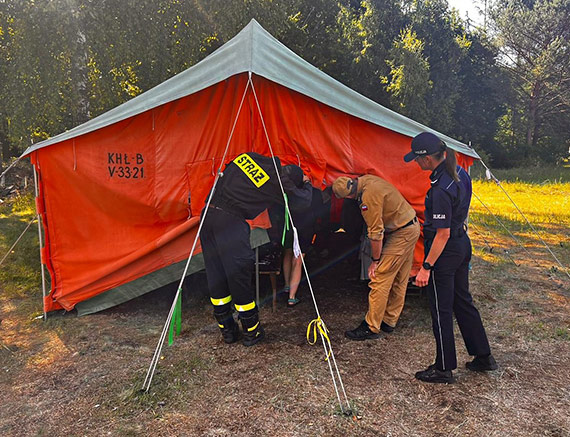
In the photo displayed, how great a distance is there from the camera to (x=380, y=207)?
3467 mm

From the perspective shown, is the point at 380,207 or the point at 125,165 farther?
the point at 125,165

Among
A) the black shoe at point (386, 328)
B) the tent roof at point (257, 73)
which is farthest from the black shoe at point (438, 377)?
the tent roof at point (257, 73)

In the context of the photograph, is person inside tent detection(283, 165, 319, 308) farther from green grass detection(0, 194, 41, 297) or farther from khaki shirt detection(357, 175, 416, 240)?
green grass detection(0, 194, 41, 297)

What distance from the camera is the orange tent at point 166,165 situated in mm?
4051

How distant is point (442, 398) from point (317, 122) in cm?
252

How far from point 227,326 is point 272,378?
27.6 inches

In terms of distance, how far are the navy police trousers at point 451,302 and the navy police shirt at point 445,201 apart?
0.14 meters

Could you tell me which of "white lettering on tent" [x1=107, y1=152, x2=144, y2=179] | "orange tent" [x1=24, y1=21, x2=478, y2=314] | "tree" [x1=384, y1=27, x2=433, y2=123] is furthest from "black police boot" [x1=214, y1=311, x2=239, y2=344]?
"tree" [x1=384, y1=27, x2=433, y2=123]

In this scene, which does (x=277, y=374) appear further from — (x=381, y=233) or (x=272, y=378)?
(x=381, y=233)

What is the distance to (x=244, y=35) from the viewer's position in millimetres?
3727

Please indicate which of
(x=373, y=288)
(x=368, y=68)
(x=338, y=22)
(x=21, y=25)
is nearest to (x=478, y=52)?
(x=368, y=68)

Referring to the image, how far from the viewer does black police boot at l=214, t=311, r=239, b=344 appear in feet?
11.9

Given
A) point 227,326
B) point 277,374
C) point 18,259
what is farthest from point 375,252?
point 18,259

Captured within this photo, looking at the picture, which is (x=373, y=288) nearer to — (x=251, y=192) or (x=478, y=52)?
(x=251, y=192)
